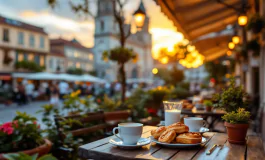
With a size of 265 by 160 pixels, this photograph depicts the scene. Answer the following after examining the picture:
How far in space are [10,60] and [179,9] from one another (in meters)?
30.5

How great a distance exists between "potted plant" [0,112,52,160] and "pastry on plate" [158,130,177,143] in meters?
1.87

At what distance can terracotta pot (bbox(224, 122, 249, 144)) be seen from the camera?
213 cm

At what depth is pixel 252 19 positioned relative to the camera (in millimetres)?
6355

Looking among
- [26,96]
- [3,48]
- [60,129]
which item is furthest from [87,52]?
[60,129]

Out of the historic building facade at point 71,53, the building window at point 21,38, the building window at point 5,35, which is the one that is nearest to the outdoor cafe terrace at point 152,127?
the building window at point 5,35

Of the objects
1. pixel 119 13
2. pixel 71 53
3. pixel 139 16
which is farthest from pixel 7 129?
pixel 71 53

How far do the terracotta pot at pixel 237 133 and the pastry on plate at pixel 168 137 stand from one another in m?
0.43

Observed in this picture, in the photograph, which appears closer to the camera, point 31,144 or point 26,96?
point 31,144

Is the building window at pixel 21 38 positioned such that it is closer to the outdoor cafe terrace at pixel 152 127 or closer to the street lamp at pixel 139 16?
the outdoor cafe terrace at pixel 152 127

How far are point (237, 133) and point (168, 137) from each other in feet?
1.76

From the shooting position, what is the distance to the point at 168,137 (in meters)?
2.06

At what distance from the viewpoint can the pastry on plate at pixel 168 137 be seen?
6.75ft

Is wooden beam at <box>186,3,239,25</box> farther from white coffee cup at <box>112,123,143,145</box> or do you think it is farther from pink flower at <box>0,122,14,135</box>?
white coffee cup at <box>112,123,143,145</box>

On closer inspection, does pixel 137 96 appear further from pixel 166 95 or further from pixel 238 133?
pixel 238 133
